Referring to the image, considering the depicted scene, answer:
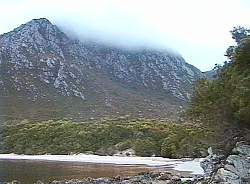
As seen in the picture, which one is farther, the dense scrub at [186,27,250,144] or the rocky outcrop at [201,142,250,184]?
the dense scrub at [186,27,250,144]

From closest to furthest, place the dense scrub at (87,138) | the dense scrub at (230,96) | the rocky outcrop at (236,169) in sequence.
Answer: the rocky outcrop at (236,169) < the dense scrub at (230,96) < the dense scrub at (87,138)

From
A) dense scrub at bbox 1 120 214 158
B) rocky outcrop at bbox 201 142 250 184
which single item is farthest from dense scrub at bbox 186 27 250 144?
dense scrub at bbox 1 120 214 158

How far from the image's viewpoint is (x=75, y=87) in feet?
619

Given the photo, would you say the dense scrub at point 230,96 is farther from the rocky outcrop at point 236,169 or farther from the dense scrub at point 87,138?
the dense scrub at point 87,138

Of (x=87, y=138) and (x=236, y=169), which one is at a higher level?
(x=87, y=138)

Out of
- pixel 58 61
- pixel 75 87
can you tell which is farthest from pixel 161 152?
pixel 58 61

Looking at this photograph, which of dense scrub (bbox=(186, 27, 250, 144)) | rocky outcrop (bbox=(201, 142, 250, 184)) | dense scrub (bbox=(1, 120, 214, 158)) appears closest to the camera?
rocky outcrop (bbox=(201, 142, 250, 184))

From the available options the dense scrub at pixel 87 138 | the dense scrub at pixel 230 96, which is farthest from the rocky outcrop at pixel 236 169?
the dense scrub at pixel 87 138

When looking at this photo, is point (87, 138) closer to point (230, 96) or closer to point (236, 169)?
point (230, 96)

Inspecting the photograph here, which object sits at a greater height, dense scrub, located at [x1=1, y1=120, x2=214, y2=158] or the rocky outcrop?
dense scrub, located at [x1=1, y1=120, x2=214, y2=158]

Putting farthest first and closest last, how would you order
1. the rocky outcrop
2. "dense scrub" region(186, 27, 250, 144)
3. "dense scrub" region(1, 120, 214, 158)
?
"dense scrub" region(1, 120, 214, 158)
"dense scrub" region(186, 27, 250, 144)
the rocky outcrop

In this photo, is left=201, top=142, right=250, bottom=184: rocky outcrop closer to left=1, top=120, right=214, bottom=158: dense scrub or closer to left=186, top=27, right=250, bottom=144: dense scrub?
left=186, top=27, right=250, bottom=144: dense scrub

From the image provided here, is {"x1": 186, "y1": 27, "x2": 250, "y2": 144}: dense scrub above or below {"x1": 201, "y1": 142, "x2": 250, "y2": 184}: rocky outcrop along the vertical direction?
above

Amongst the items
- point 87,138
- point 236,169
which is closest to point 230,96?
point 236,169
